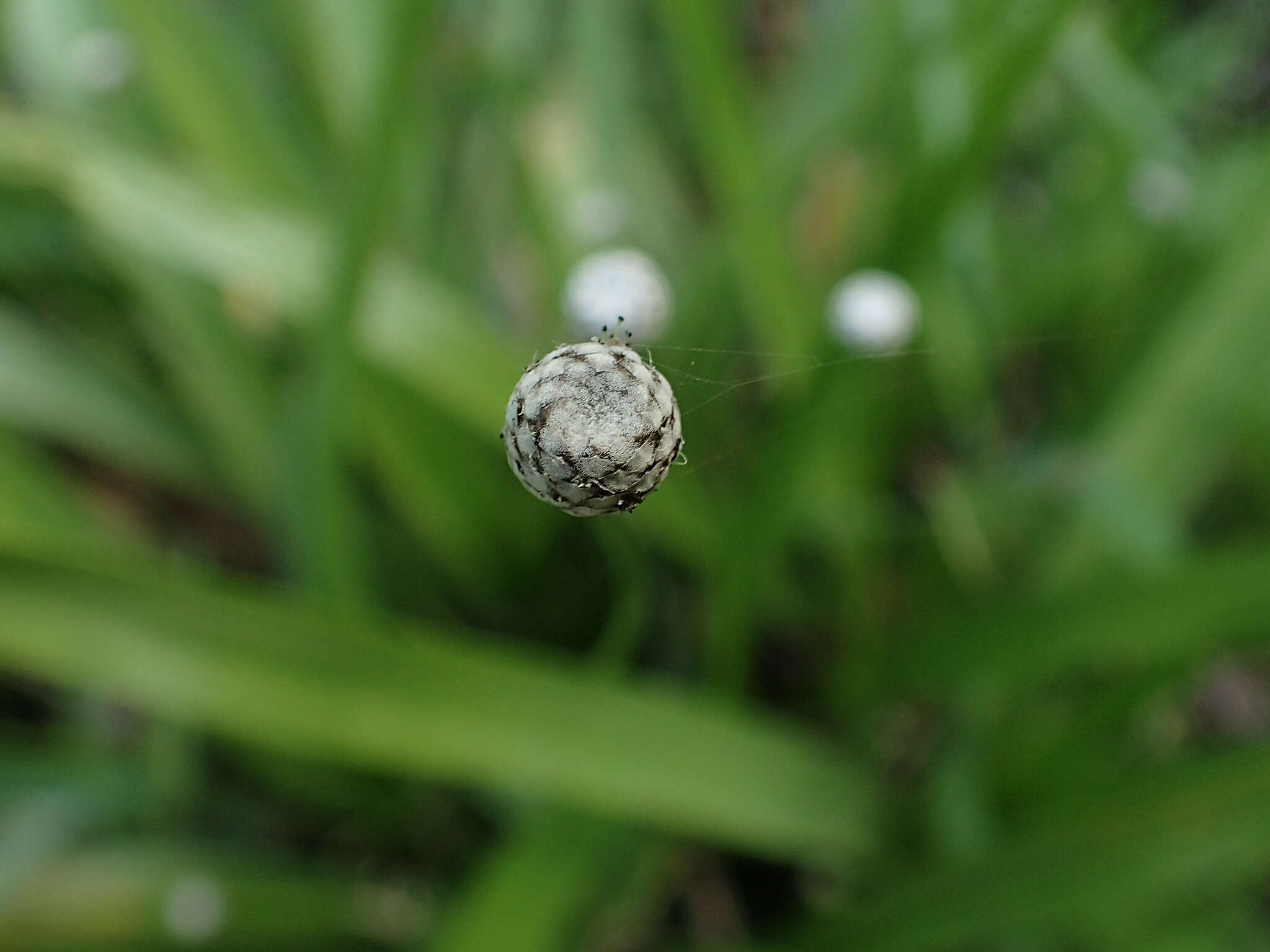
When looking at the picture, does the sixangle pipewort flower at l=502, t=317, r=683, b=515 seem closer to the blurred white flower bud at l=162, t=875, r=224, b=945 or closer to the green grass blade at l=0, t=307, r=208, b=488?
the blurred white flower bud at l=162, t=875, r=224, b=945

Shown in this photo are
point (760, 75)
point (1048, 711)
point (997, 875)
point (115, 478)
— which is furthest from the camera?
point (760, 75)

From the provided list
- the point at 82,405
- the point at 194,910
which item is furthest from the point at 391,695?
the point at 82,405

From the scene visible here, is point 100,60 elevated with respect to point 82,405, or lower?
elevated

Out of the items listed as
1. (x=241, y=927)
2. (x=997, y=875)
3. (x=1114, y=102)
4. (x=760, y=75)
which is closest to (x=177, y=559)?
(x=241, y=927)

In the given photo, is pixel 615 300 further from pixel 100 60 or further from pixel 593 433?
pixel 100 60

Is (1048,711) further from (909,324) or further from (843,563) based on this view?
(909,324)

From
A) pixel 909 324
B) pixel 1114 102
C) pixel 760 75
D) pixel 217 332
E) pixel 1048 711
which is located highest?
pixel 760 75

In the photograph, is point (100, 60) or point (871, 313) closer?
point (871, 313)
